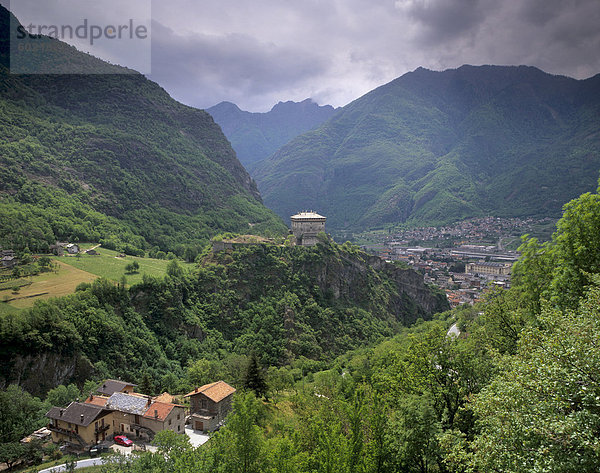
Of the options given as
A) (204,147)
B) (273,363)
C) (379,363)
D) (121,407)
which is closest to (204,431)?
(121,407)

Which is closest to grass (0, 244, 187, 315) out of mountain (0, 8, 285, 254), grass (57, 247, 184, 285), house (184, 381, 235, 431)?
grass (57, 247, 184, 285)

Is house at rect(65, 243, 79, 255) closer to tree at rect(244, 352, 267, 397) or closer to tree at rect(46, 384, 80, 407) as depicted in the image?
tree at rect(46, 384, 80, 407)

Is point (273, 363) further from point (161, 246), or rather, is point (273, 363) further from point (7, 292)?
point (161, 246)

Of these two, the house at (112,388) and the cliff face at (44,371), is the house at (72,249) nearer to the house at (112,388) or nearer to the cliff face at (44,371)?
the cliff face at (44,371)

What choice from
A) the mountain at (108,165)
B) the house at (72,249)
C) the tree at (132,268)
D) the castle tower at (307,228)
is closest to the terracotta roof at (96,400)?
the tree at (132,268)

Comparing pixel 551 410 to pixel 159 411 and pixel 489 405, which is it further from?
pixel 159 411
